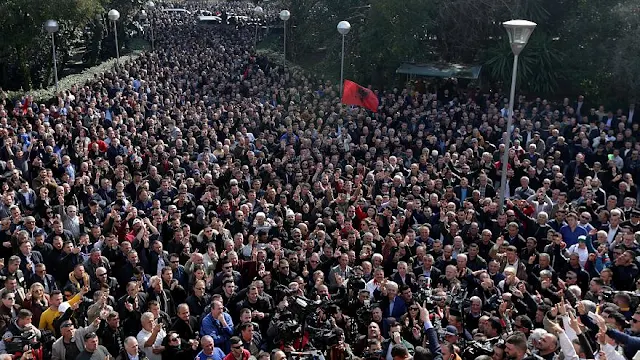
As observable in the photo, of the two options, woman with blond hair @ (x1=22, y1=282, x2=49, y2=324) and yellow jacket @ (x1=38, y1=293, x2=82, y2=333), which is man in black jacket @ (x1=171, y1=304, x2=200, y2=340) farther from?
woman with blond hair @ (x1=22, y1=282, x2=49, y2=324)

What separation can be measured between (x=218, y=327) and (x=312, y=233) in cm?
304

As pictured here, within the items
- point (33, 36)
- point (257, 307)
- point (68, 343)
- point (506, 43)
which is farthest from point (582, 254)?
point (33, 36)

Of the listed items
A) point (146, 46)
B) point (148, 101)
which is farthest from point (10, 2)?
point (146, 46)

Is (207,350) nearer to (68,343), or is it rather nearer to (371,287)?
(68,343)

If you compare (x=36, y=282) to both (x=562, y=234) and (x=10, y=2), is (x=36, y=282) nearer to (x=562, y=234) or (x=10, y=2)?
(x=562, y=234)

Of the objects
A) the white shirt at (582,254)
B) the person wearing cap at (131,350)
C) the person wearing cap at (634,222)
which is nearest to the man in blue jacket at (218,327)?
the person wearing cap at (131,350)

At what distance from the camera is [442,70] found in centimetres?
2239

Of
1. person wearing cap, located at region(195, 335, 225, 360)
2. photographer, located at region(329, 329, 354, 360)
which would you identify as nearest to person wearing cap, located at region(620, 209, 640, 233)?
photographer, located at region(329, 329, 354, 360)

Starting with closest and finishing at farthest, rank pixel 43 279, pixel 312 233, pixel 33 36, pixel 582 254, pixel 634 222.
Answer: pixel 43 279 → pixel 582 254 → pixel 312 233 → pixel 634 222 → pixel 33 36

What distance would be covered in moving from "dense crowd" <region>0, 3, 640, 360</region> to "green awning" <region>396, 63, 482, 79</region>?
3122mm

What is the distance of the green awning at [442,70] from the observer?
22.1m

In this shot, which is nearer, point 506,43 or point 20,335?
point 20,335

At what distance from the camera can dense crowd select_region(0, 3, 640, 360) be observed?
7184mm

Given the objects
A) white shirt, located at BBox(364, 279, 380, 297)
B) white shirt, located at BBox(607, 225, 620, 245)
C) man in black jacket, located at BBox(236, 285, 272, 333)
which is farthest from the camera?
white shirt, located at BBox(607, 225, 620, 245)
